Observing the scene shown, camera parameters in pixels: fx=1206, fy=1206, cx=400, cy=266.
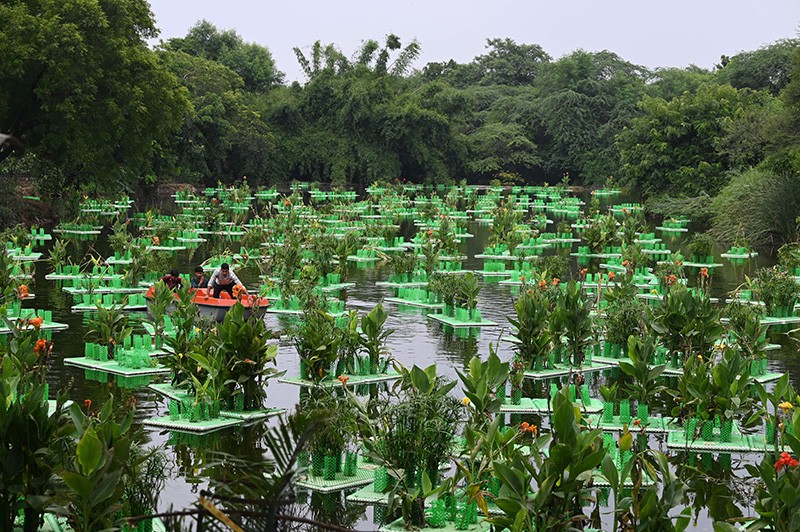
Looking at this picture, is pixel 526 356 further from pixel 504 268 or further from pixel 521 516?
pixel 504 268

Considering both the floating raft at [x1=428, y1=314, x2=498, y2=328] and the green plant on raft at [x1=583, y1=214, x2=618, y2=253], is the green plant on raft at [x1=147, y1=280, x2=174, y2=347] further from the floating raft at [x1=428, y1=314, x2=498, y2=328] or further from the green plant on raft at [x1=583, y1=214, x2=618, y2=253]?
the green plant on raft at [x1=583, y1=214, x2=618, y2=253]

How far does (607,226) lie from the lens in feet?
90.3

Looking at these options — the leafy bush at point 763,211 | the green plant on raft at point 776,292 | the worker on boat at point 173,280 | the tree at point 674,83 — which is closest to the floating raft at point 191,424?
the worker on boat at point 173,280

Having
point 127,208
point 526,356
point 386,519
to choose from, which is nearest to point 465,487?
point 386,519

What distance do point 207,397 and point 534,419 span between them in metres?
3.12

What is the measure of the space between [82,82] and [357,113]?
2703 cm

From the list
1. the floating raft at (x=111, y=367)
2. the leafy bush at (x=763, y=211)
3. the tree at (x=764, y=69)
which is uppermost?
→ the tree at (x=764, y=69)

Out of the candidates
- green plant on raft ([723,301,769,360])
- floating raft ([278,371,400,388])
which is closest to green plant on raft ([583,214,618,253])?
green plant on raft ([723,301,769,360])

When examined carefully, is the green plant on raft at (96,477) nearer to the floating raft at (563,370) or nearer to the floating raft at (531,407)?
the floating raft at (531,407)

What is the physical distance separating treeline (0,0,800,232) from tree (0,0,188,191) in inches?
1.7

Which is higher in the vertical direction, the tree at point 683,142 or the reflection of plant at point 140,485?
the tree at point 683,142

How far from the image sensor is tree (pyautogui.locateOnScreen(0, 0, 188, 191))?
87.2ft

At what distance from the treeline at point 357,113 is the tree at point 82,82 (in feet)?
0.14

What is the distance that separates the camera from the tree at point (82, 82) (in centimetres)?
2659
